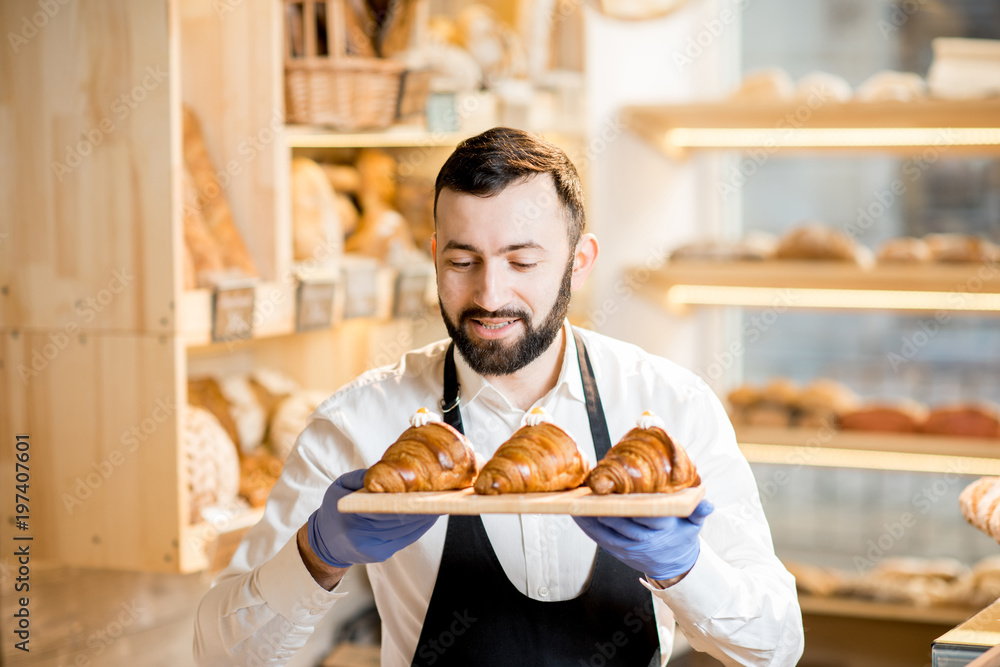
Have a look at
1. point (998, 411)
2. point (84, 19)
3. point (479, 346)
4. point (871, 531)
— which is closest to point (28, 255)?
point (84, 19)

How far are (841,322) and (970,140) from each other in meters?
0.91

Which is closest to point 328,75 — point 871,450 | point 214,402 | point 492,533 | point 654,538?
point 214,402

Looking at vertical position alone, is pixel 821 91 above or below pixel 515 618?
above

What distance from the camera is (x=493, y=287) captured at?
139 cm

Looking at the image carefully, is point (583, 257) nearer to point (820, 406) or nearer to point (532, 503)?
point (532, 503)

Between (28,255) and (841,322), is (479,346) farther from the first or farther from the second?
(841,322)

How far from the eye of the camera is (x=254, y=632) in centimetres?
147

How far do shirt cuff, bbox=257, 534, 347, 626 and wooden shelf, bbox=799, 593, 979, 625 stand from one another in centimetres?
197

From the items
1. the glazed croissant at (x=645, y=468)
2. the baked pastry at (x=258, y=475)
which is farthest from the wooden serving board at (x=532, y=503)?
the baked pastry at (x=258, y=475)

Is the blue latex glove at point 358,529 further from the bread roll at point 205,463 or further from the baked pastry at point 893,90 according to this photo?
the baked pastry at point 893,90

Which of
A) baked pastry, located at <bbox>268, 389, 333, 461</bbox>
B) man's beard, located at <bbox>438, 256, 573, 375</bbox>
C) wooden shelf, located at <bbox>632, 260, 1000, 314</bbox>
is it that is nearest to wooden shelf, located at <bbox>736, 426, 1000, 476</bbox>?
wooden shelf, located at <bbox>632, 260, 1000, 314</bbox>

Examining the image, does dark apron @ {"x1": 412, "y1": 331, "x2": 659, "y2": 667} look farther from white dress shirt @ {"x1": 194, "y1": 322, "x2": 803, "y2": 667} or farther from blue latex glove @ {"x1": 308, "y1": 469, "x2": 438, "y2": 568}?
blue latex glove @ {"x1": 308, "y1": 469, "x2": 438, "y2": 568}

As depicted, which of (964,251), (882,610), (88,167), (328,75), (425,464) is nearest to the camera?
(425,464)

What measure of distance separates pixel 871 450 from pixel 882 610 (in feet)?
1.61
